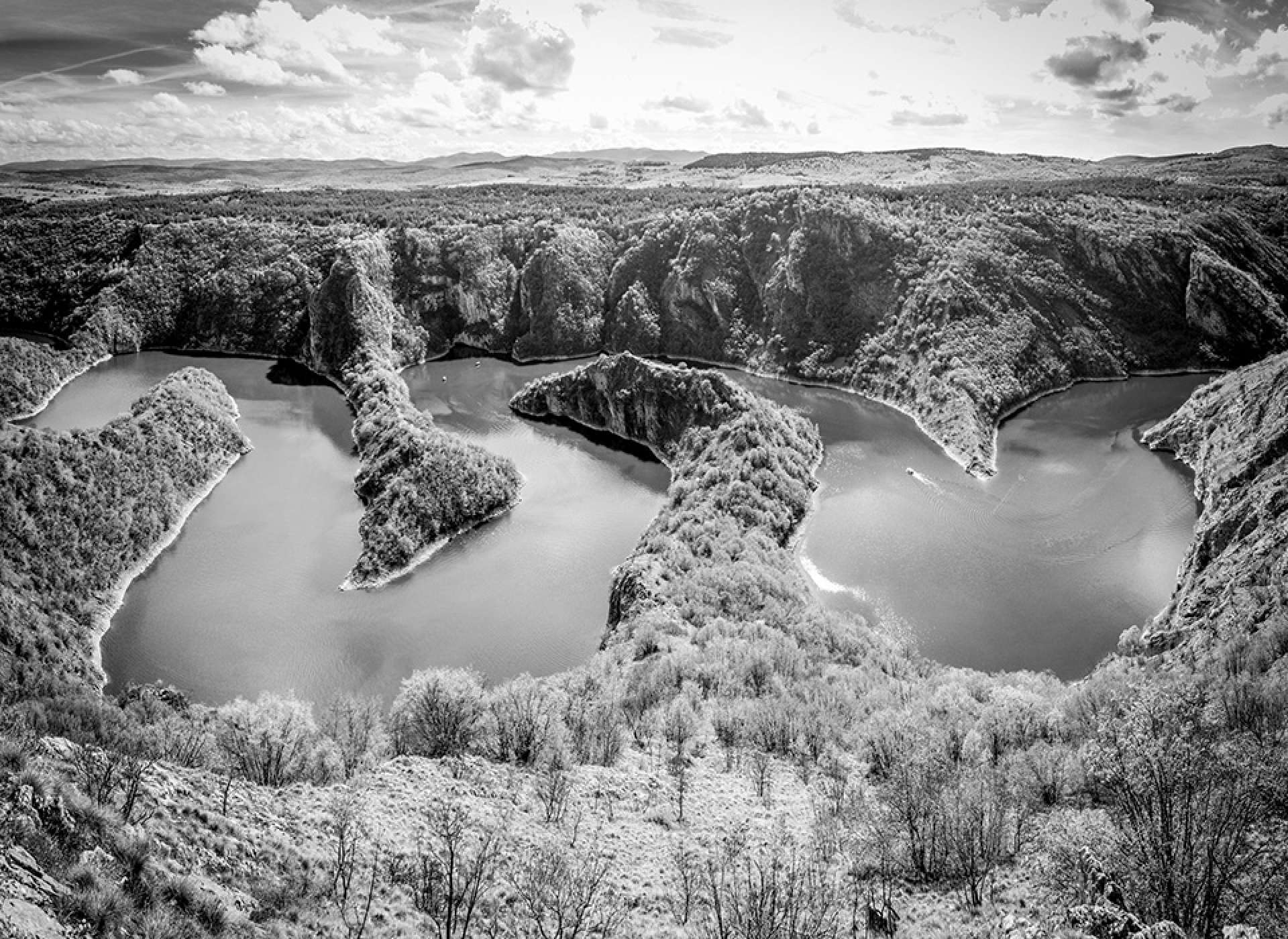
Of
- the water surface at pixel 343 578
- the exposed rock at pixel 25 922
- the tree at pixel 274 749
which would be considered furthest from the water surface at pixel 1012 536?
the exposed rock at pixel 25 922

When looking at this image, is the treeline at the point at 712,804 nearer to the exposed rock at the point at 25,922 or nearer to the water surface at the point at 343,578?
the exposed rock at the point at 25,922

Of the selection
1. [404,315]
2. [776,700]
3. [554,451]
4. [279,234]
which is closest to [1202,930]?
[776,700]

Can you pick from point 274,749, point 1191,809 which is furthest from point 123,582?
point 1191,809

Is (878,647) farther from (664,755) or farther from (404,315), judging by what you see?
(404,315)

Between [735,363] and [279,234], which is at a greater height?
[279,234]

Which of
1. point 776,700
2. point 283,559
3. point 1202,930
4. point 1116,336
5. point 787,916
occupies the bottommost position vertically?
point 283,559

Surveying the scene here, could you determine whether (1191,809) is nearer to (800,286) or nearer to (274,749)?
(274,749)

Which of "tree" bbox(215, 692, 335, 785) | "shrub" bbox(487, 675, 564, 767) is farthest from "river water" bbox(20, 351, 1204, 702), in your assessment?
"shrub" bbox(487, 675, 564, 767)

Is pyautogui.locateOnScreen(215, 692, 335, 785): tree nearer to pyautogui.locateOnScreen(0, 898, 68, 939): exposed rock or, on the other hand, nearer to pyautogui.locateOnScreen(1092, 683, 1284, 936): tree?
pyautogui.locateOnScreen(0, 898, 68, 939): exposed rock
